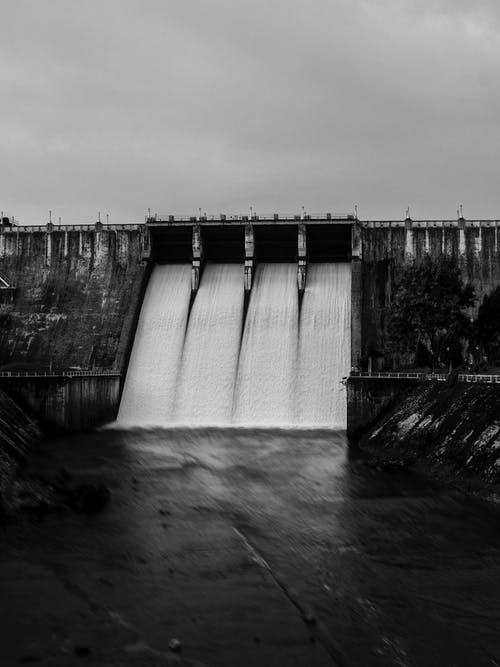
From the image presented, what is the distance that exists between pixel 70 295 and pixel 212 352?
16.6 m

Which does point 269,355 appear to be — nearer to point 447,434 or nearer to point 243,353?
point 243,353

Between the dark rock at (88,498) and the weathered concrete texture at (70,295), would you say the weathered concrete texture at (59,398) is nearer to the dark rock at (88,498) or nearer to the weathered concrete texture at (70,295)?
the weathered concrete texture at (70,295)

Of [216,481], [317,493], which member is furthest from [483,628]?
[216,481]

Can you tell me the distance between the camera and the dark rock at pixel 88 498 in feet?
91.3

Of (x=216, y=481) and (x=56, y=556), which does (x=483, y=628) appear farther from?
(x=216, y=481)

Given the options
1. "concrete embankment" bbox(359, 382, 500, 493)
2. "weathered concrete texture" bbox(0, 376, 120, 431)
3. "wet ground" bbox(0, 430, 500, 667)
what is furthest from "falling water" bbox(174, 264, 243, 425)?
"wet ground" bbox(0, 430, 500, 667)

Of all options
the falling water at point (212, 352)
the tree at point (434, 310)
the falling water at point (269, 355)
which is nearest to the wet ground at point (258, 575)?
the falling water at point (269, 355)

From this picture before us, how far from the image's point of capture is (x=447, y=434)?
35375 millimetres

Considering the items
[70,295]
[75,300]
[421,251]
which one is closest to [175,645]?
[75,300]

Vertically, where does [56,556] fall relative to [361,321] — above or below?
below

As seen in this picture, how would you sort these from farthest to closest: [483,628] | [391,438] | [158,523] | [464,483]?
[391,438]
[464,483]
[158,523]
[483,628]

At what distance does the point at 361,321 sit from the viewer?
59.1m

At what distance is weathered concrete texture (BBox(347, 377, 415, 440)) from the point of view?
1860 inches

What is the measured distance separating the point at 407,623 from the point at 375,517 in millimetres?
10260
